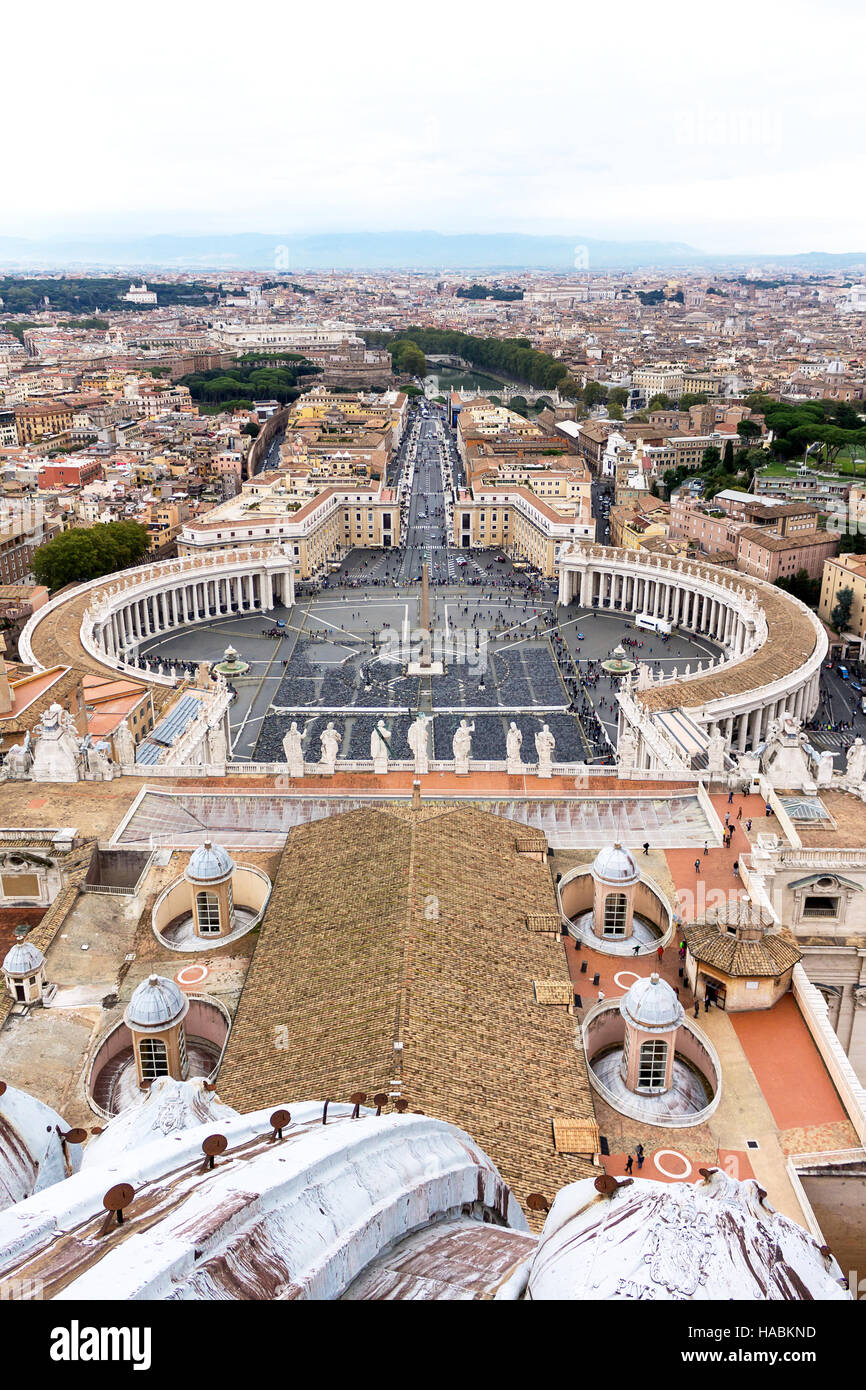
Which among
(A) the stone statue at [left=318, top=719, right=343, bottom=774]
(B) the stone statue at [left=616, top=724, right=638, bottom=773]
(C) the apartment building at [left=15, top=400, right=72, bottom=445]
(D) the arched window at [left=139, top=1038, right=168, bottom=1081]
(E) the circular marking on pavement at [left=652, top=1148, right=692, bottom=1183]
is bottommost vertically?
(B) the stone statue at [left=616, top=724, right=638, bottom=773]

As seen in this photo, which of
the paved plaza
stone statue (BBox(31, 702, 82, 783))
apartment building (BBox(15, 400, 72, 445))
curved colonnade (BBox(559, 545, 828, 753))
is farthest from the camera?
apartment building (BBox(15, 400, 72, 445))

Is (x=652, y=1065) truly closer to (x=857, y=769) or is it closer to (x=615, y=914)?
(x=615, y=914)

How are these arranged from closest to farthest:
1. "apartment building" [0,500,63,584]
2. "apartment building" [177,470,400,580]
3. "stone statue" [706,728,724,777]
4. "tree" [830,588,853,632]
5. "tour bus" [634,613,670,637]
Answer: "stone statue" [706,728,724,777] < "tree" [830,588,853,632] < "tour bus" [634,613,670,637] < "apartment building" [0,500,63,584] < "apartment building" [177,470,400,580]

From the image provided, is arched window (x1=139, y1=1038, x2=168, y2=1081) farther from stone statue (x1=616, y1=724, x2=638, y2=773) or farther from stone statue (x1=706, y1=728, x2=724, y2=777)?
stone statue (x1=616, y1=724, x2=638, y2=773)

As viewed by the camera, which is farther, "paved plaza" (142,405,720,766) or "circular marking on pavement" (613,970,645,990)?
"paved plaza" (142,405,720,766)

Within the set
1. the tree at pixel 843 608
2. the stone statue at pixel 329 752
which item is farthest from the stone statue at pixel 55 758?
the tree at pixel 843 608

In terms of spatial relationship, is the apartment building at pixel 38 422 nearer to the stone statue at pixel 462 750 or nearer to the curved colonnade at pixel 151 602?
the curved colonnade at pixel 151 602

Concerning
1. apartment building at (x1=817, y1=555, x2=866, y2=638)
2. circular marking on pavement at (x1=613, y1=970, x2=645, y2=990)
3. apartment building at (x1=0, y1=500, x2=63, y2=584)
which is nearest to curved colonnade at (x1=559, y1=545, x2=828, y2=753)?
apartment building at (x1=817, y1=555, x2=866, y2=638)
